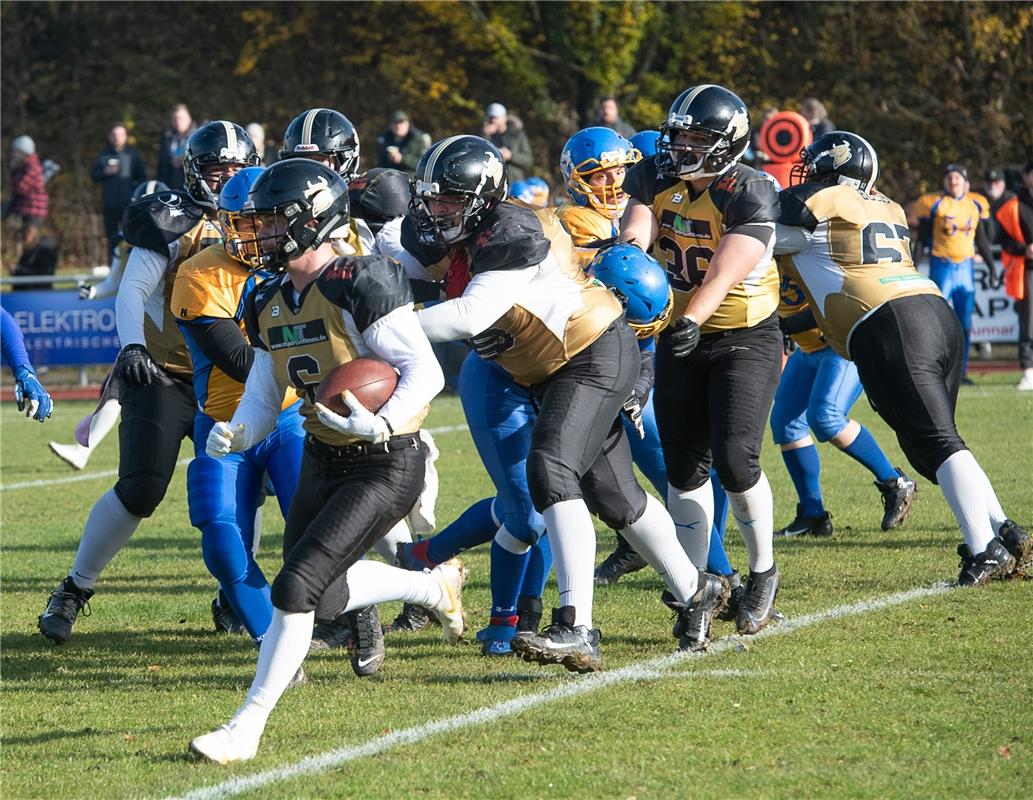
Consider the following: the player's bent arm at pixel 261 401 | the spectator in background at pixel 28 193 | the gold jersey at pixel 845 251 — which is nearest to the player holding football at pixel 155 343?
the player's bent arm at pixel 261 401

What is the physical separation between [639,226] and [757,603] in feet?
4.77

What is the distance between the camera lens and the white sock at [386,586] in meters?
4.96

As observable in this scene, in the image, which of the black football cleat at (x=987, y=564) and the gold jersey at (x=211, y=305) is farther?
the black football cleat at (x=987, y=564)

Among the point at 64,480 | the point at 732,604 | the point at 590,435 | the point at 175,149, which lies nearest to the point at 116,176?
the point at 175,149

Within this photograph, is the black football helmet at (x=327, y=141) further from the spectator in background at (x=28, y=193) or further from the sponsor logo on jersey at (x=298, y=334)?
the spectator in background at (x=28, y=193)

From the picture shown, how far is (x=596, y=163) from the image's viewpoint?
22.5 feet

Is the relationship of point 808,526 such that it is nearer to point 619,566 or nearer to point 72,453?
point 619,566

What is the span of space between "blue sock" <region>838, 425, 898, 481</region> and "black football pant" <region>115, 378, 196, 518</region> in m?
3.62

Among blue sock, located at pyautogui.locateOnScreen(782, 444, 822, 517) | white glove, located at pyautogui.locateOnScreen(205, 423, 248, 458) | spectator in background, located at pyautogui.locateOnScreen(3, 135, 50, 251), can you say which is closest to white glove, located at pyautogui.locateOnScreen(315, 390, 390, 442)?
white glove, located at pyautogui.locateOnScreen(205, 423, 248, 458)

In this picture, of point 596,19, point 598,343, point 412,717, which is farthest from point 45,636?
point 596,19

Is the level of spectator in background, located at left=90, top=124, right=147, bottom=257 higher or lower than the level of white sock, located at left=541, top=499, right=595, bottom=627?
lower

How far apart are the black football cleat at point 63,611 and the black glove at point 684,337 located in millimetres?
2578

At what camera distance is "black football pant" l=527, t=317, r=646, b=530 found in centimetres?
504

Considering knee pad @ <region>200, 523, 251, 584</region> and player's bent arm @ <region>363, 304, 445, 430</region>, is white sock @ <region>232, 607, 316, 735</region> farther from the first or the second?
knee pad @ <region>200, 523, 251, 584</region>
